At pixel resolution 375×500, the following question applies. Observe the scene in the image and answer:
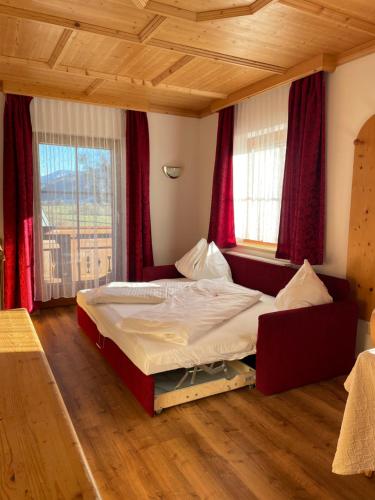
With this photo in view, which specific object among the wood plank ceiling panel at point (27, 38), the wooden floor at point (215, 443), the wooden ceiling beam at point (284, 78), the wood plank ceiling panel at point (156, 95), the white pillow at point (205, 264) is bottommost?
the wooden floor at point (215, 443)

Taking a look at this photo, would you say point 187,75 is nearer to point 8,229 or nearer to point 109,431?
point 8,229

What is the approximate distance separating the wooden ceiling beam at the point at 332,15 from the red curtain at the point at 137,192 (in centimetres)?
275

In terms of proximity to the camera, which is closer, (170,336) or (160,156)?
(170,336)

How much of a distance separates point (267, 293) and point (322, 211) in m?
1.00

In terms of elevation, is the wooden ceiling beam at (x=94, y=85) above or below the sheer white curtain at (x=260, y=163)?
above

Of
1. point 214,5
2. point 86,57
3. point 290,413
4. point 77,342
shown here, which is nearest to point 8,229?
point 77,342

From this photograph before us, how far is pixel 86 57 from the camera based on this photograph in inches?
133

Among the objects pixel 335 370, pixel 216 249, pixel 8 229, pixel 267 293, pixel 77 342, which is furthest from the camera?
pixel 216 249

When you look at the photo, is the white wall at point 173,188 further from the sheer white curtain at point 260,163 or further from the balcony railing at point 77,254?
the sheer white curtain at point 260,163

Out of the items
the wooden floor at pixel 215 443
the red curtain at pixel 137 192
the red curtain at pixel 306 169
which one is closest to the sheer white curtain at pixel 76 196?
the red curtain at pixel 137 192

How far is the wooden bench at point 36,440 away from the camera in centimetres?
77

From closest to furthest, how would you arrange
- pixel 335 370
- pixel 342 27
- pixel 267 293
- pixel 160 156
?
pixel 342 27, pixel 335 370, pixel 267 293, pixel 160 156

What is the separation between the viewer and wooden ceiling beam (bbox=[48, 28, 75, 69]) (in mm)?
2864

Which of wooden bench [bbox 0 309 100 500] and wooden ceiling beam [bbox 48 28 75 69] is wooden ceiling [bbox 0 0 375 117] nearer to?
wooden ceiling beam [bbox 48 28 75 69]
